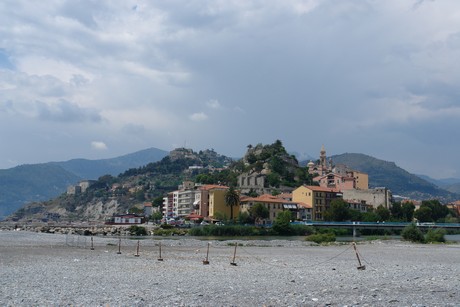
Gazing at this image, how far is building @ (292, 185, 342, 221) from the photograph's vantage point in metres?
137

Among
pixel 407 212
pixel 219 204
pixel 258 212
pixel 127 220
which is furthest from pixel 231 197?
pixel 407 212

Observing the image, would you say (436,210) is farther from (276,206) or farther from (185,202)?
(185,202)

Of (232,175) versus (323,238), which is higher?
(232,175)

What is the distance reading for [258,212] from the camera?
119 m

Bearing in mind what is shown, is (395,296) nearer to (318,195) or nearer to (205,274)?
(205,274)

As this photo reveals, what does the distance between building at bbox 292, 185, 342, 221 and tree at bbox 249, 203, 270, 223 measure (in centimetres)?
1935

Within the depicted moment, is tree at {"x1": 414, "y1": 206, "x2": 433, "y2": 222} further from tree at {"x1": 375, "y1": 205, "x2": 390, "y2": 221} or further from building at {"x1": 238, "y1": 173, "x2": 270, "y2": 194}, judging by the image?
building at {"x1": 238, "y1": 173, "x2": 270, "y2": 194}

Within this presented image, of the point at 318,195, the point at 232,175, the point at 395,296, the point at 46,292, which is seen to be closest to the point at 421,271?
the point at 395,296

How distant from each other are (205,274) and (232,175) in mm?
164237

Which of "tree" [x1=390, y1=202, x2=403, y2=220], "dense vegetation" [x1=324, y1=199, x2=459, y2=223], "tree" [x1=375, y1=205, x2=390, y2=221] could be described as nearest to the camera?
"dense vegetation" [x1=324, y1=199, x2=459, y2=223]

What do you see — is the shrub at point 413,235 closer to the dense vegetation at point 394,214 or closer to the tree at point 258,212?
the tree at point 258,212

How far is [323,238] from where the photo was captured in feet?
238

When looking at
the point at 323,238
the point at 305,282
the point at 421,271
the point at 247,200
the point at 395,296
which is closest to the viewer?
the point at 395,296

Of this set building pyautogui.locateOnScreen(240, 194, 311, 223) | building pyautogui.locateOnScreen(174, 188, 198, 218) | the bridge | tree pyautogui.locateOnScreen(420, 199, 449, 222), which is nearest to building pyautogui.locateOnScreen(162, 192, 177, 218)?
building pyautogui.locateOnScreen(174, 188, 198, 218)
